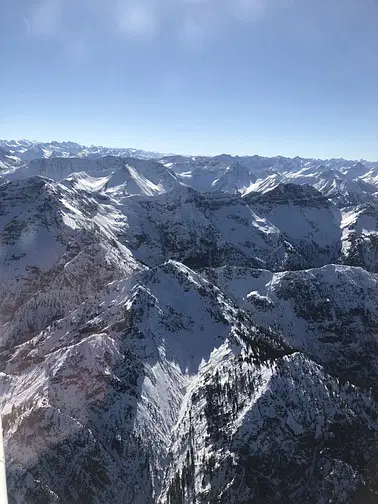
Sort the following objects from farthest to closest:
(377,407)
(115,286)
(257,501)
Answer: (115,286), (377,407), (257,501)

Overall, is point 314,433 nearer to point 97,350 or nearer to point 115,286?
point 97,350

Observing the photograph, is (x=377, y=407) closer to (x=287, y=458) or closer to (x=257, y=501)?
(x=287, y=458)

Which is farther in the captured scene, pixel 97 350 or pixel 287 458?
pixel 97 350

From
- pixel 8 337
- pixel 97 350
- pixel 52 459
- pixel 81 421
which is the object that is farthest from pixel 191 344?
pixel 8 337

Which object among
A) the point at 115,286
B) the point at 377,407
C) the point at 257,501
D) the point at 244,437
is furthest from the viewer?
the point at 115,286

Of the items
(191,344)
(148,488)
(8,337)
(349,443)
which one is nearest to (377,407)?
(349,443)

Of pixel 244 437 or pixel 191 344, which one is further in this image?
pixel 191 344

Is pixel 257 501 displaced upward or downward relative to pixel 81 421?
downward

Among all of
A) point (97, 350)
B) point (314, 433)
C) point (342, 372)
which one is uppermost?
point (97, 350)

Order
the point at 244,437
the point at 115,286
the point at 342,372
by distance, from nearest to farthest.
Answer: the point at 244,437 → the point at 115,286 → the point at 342,372
